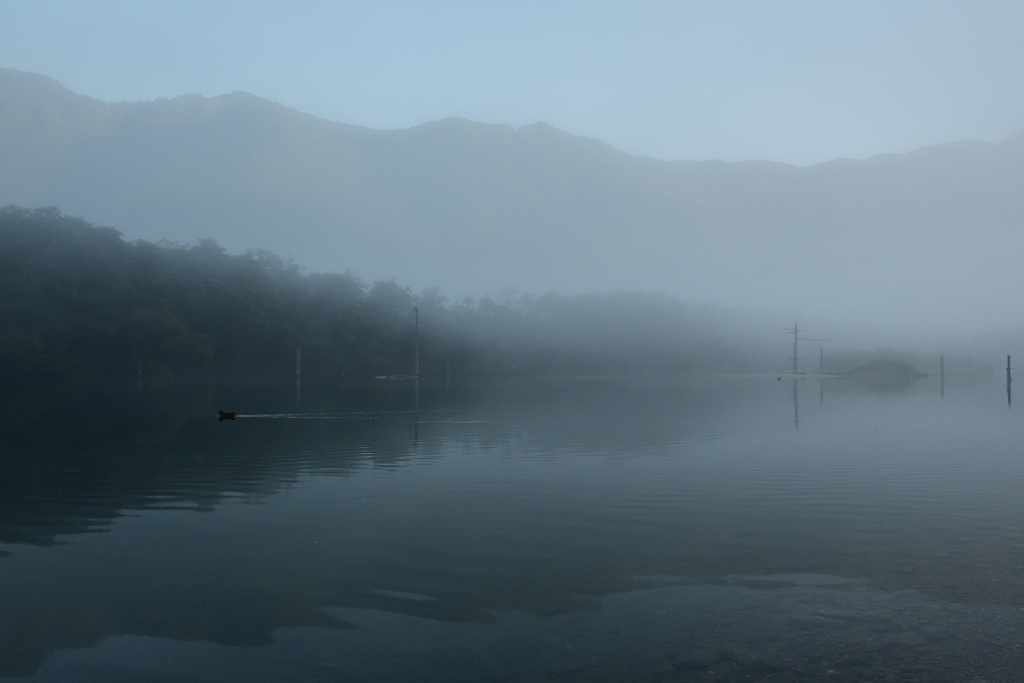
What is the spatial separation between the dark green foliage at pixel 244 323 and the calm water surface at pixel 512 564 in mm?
49065

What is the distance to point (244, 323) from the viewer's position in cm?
7494

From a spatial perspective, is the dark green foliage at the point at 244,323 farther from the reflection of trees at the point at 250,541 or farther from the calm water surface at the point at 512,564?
the calm water surface at the point at 512,564

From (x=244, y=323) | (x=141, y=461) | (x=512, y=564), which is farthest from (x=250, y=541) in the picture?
(x=244, y=323)

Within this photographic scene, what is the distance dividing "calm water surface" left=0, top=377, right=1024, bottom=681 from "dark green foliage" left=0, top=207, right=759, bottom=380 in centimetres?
4906

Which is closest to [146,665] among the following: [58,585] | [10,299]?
[58,585]

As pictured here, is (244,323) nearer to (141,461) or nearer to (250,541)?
(141,461)

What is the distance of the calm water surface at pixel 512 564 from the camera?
568cm

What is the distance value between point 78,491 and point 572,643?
31.3 feet

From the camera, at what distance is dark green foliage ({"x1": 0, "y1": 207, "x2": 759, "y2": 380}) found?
59.6 meters

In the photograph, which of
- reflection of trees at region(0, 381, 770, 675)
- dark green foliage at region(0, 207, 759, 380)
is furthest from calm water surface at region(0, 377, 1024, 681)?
dark green foliage at region(0, 207, 759, 380)

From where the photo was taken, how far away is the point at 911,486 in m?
12.7

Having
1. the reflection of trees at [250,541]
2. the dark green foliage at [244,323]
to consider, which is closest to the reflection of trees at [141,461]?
the reflection of trees at [250,541]

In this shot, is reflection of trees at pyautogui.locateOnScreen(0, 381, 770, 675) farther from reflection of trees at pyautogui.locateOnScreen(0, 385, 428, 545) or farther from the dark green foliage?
the dark green foliage

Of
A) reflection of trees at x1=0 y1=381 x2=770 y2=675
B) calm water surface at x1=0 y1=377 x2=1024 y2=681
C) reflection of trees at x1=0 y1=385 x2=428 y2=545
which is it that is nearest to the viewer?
calm water surface at x1=0 y1=377 x2=1024 y2=681
